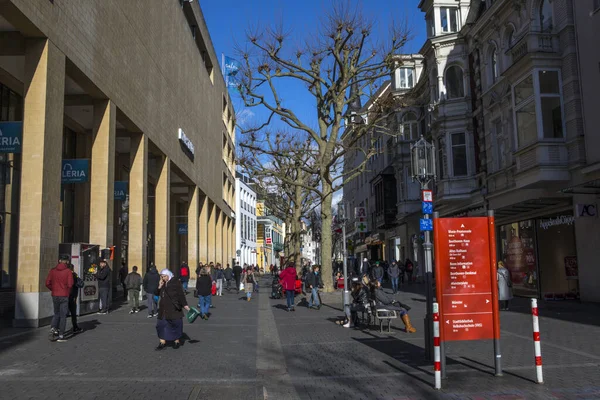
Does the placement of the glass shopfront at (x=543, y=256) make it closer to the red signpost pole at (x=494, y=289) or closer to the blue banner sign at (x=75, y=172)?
the red signpost pole at (x=494, y=289)

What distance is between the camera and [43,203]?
14.0 meters

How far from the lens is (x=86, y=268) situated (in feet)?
56.3

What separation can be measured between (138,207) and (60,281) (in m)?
12.0

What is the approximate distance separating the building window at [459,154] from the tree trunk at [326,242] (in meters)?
6.81

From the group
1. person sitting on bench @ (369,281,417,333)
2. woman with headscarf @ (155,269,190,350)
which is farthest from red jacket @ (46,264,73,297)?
person sitting on bench @ (369,281,417,333)

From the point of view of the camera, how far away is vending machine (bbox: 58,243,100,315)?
16562mm

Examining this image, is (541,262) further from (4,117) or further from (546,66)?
(4,117)

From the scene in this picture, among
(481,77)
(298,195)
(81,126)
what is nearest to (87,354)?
(81,126)

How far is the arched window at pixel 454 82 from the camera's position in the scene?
2866 cm

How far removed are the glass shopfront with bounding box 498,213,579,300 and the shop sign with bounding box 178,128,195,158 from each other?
17470 millimetres

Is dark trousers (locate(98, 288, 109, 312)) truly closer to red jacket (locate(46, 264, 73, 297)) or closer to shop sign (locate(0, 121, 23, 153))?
shop sign (locate(0, 121, 23, 153))

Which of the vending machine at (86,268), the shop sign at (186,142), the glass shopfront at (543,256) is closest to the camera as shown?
the vending machine at (86,268)

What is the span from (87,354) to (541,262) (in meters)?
17.6

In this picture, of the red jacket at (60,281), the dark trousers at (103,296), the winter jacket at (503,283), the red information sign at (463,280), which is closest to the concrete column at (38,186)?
the red jacket at (60,281)
